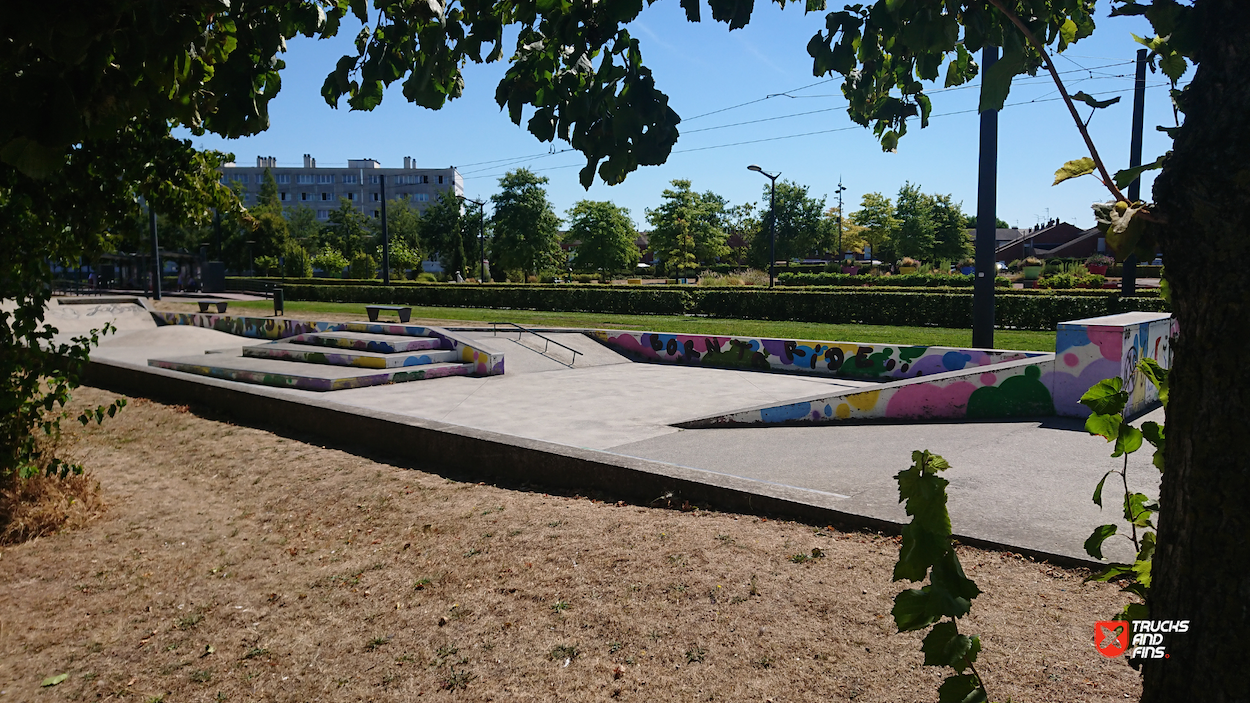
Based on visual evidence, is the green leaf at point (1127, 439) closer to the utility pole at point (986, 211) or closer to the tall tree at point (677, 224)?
the utility pole at point (986, 211)

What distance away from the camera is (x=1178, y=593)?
143 centimetres

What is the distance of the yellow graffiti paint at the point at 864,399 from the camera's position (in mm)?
9602

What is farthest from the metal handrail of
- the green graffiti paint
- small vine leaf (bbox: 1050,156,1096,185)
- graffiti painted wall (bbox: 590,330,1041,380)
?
small vine leaf (bbox: 1050,156,1096,185)

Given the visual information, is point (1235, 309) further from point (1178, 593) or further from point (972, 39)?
point (972, 39)

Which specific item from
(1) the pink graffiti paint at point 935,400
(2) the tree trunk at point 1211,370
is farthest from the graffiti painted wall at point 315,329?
(2) the tree trunk at point 1211,370

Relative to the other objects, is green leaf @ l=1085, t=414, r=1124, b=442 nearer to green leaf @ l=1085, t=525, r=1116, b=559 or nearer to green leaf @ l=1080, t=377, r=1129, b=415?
green leaf @ l=1080, t=377, r=1129, b=415

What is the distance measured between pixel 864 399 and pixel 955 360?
422 centimetres

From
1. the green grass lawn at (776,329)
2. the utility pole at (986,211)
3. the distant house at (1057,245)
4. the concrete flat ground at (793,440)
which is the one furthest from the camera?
the distant house at (1057,245)

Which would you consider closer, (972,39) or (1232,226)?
(1232,226)

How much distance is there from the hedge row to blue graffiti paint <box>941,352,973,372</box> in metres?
4.15

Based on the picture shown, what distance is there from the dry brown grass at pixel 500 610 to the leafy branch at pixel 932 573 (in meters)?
1.90

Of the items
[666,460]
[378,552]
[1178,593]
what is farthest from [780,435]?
[1178,593]

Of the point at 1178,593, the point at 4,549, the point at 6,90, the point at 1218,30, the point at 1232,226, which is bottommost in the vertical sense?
the point at 4,549

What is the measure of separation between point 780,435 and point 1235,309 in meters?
7.64
